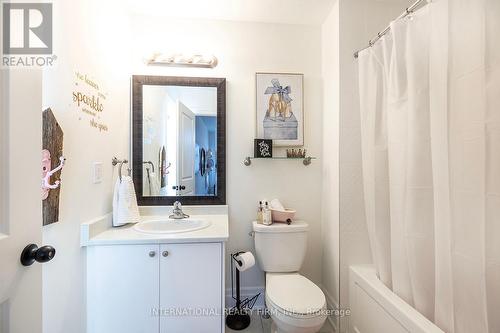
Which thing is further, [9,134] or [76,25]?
[76,25]

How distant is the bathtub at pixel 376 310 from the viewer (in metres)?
1.11

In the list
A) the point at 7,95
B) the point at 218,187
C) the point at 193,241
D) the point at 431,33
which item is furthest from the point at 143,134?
the point at 431,33

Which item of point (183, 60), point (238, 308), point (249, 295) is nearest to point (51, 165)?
point (183, 60)

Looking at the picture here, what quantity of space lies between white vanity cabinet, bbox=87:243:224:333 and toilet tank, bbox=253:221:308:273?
1.52ft

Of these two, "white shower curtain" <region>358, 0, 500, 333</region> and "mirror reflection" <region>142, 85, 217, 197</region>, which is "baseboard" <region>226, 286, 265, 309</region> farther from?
"white shower curtain" <region>358, 0, 500, 333</region>

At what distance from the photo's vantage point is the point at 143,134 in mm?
1882

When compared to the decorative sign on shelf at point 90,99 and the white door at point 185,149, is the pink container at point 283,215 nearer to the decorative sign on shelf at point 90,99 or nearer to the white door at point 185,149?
the white door at point 185,149

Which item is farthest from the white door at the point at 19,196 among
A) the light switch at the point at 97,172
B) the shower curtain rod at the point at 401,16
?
the shower curtain rod at the point at 401,16

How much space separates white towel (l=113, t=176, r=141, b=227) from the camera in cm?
159

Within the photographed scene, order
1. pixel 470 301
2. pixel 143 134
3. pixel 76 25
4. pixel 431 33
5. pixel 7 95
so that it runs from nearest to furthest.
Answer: pixel 7 95 → pixel 470 301 → pixel 431 33 → pixel 76 25 → pixel 143 134

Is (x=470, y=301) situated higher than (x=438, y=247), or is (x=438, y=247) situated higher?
(x=438, y=247)

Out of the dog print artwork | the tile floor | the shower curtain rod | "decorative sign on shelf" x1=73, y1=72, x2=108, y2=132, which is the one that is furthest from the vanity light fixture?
the tile floor

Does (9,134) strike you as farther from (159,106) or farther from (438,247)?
(438,247)

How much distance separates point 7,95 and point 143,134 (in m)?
1.27
